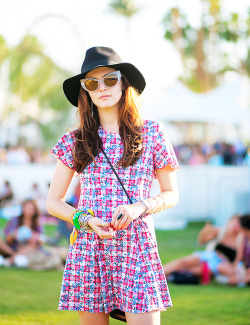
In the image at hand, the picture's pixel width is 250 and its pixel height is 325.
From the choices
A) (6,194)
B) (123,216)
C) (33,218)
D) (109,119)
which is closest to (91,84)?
(109,119)

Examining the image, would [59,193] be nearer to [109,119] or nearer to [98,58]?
[109,119]

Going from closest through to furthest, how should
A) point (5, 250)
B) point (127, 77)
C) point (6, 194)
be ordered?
point (127, 77) < point (5, 250) < point (6, 194)

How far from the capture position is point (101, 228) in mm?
2246

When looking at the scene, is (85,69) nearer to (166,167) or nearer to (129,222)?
(166,167)

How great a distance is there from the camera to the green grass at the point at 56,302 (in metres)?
4.82

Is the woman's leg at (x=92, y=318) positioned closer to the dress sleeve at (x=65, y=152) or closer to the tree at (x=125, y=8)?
the dress sleeve at (x=65, y=152)

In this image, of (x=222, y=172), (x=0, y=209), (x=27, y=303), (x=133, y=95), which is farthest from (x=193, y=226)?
(x=133, y=95)

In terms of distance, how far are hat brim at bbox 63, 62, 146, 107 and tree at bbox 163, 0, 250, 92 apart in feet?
110

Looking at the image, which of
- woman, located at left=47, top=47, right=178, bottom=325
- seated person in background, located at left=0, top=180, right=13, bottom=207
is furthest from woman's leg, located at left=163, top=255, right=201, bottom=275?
seated person in background, located at left=0, top=180, right=13, bottom=207

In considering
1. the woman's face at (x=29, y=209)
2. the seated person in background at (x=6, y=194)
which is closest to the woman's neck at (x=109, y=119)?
the woman's face at (x=29, y=209)

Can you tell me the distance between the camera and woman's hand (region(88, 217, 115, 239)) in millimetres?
2217

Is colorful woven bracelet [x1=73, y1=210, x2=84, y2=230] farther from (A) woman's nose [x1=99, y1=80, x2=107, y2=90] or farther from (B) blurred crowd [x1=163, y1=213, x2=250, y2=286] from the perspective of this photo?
(B) blurred crowd [x1=163, y1=213, x2=250, y2=286]

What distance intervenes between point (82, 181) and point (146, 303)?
0.67m

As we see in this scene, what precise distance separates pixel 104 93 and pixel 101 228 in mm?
687
